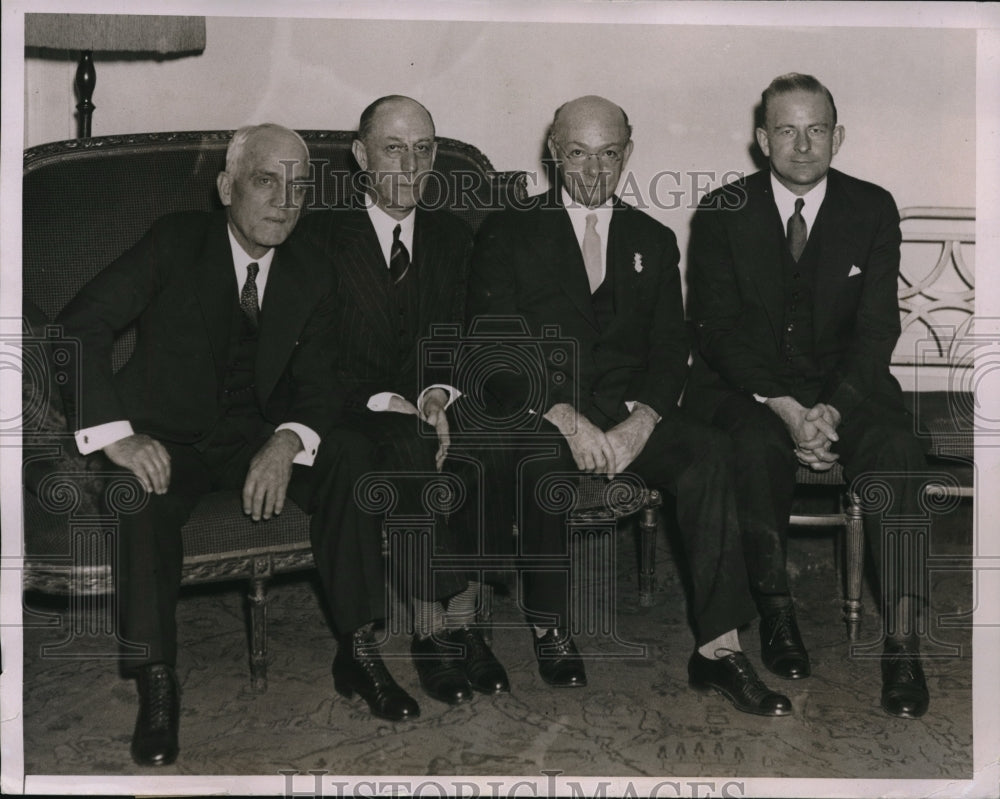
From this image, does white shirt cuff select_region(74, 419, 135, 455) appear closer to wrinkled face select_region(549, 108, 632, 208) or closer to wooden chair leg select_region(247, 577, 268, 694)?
wooden chair leg select_region(247, 577, 268, 694)

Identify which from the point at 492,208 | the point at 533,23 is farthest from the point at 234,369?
the point at 533,23

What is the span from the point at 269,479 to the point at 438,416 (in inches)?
21.1

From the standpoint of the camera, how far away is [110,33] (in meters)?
3.24

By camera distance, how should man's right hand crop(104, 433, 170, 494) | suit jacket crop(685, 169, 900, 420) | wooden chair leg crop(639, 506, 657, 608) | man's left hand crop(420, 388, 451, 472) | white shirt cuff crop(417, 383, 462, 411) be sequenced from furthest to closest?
wooden chair leg crop(639, 506, 657, 608) → suit jacket crop(685, 169, 900, 420) → white shirt cuff crop(417, 383, 462, 411) → man's left hand crop(420, 388, 451, 472) → man's right hand crop(104, 433, 170, 494)

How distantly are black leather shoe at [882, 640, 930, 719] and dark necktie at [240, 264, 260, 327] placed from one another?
201 cm

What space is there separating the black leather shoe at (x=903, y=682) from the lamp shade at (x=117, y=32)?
284cm

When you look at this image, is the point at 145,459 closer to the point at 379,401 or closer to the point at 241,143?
the point at 379,401

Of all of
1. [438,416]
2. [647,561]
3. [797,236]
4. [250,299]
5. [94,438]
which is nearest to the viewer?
[94,438]

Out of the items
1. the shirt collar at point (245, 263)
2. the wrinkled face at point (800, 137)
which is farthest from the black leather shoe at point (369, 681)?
the wrinkled face at point (800, 137)

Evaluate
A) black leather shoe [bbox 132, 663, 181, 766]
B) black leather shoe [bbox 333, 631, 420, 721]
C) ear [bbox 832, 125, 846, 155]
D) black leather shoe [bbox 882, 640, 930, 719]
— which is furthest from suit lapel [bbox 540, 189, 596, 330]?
black leather shoe [bbox 132, 663, 181, 766]

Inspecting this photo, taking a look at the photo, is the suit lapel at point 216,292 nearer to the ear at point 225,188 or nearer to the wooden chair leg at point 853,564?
the ear at point 225,188

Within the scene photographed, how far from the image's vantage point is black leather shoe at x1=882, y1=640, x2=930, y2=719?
9.36 ft

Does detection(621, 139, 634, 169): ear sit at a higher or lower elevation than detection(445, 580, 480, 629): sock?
higher

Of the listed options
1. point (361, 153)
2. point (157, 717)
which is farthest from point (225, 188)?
point (157, 717)
